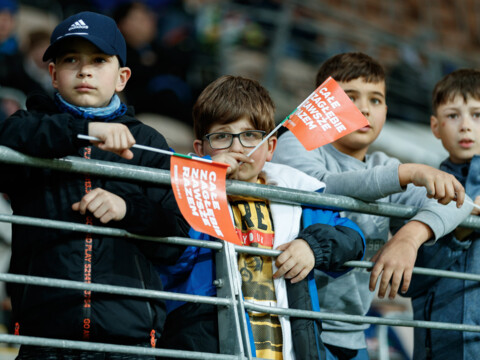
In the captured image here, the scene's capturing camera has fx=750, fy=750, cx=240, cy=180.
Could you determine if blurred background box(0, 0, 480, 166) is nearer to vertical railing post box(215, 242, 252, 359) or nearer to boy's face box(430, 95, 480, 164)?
boy's face box(430, 95, 480, 164)

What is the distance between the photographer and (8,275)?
1.65 metres

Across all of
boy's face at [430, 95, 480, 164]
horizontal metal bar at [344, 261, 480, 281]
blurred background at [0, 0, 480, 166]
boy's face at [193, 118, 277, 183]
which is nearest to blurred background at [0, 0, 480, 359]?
blurred background at [0, 0, 480, 166]

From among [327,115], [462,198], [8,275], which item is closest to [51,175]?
[8,275]

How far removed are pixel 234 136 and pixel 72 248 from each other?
0.64 meters

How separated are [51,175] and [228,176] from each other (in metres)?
0.52

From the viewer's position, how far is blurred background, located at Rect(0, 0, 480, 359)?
5035mm

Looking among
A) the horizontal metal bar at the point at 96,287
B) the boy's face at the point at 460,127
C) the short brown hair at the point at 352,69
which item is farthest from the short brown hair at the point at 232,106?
the boy's face at the point at 460,127

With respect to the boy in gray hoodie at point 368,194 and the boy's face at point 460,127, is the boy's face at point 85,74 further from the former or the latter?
the boy's face at point 460,127

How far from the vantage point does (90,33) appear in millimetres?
2029

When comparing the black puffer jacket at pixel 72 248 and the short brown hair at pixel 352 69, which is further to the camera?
the short brown hair at pixel 352 69

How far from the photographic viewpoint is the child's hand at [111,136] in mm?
1784

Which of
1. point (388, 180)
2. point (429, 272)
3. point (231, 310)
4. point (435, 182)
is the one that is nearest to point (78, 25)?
point (231, 310)

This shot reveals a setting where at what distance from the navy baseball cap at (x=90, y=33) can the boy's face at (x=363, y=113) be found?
3.09 feet

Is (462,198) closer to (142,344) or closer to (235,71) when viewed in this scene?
(142,344)
